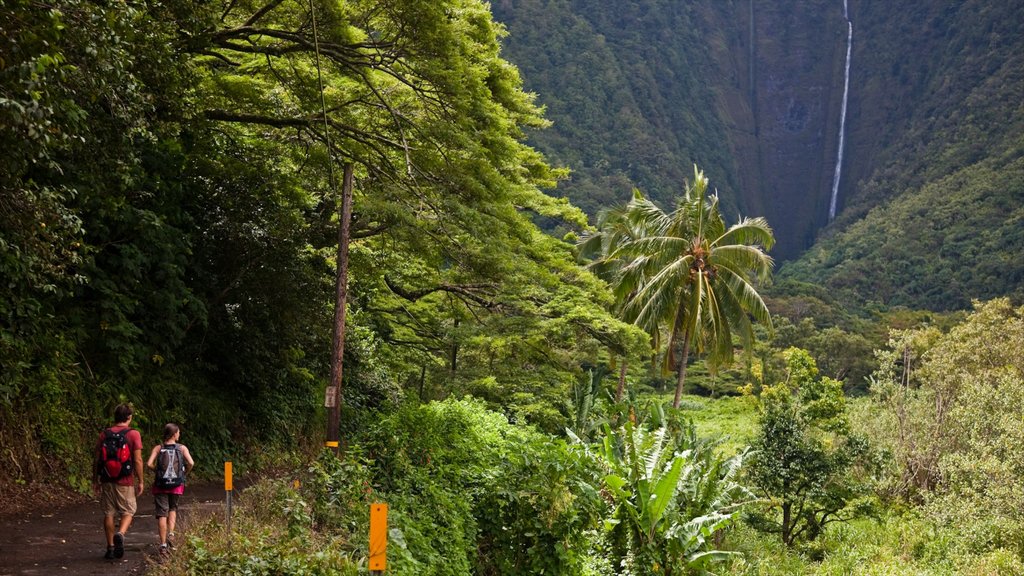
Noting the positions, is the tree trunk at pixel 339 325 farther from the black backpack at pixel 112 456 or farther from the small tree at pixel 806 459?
the small tree at pixel 806 459

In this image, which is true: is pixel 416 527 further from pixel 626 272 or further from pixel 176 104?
pixel 626 272

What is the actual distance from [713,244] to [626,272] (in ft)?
8.76

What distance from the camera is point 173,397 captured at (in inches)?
579

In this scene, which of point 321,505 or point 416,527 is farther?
point 416,527

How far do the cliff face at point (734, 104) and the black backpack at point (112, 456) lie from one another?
88.9 meters

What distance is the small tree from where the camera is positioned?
71.9 ft

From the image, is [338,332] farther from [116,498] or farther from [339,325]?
[116,498]

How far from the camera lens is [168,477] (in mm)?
8547

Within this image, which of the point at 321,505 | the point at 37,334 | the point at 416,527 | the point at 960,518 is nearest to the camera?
the point at 321,505

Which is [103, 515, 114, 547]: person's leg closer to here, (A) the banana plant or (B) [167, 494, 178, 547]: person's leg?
(B) [167, 494, 178, 547]: person's leg

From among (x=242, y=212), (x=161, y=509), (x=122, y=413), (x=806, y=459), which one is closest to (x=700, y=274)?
(x=806, y=459)

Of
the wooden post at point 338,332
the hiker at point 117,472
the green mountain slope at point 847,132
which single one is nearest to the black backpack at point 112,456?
the hiker at point 117,472

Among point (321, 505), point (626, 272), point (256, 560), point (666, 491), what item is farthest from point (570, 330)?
point (256, 560)

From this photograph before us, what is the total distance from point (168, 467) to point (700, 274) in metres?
17.2
